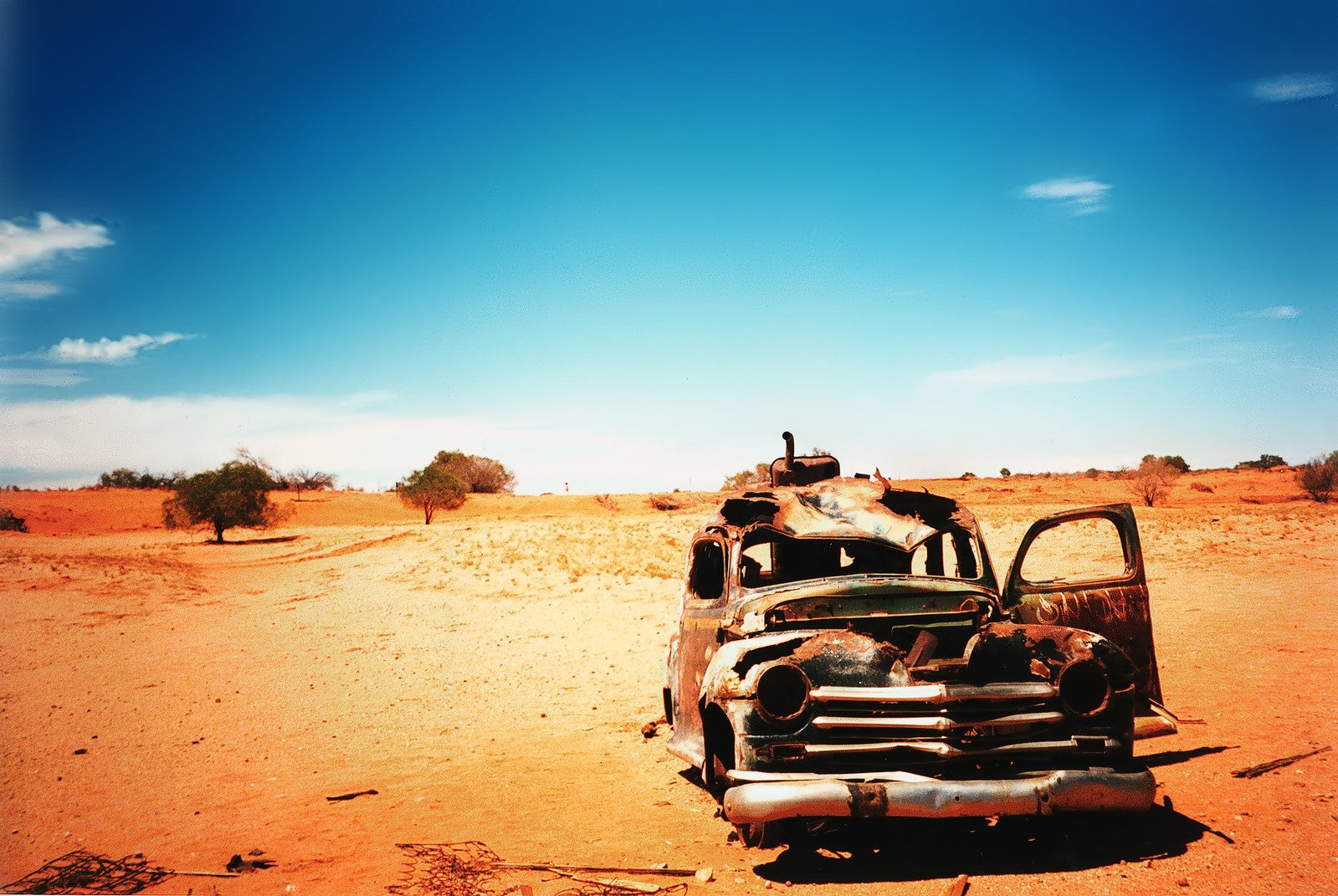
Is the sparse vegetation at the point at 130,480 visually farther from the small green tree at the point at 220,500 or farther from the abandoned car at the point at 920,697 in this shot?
the abandoned car at the point at 920,697

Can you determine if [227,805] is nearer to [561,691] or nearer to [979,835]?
[561,691]

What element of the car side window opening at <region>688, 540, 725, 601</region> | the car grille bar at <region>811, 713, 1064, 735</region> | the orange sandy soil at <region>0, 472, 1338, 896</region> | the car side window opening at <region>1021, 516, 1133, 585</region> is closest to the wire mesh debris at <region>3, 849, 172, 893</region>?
the orange sandy soil at <region>0, 472, 1338, 896</region>

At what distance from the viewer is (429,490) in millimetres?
46719

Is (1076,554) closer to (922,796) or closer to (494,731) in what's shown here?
(494,731)

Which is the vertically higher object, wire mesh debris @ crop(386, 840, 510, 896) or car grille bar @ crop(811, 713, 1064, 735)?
car grille bar @ crop(811, 713, 1064, 735)

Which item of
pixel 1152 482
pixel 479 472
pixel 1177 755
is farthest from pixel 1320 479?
pixel 479 472

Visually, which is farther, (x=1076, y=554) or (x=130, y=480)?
(x=130, y=480)

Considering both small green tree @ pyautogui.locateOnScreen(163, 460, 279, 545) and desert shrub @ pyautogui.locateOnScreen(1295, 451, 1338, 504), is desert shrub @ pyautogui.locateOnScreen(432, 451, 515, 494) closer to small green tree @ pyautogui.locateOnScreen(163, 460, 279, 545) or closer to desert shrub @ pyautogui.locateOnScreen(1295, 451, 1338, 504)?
small green tree @ pyautogui.locateOnScreen(163, 460, 279, 545)

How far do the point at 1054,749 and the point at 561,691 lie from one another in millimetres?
7239

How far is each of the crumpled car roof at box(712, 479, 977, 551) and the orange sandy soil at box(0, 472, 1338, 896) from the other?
6.43 feet

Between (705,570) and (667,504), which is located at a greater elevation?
(705,570)

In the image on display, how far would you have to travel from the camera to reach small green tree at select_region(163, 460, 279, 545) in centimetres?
3319

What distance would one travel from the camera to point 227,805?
6.32 m

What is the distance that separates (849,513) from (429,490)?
1717 inches
